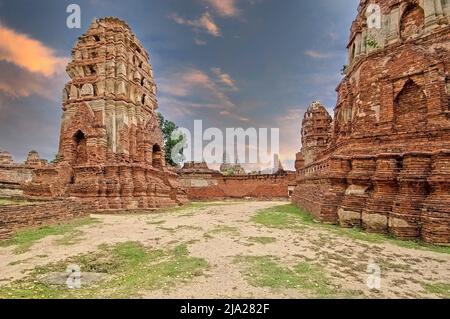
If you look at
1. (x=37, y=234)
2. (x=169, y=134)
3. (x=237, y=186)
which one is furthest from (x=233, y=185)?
(x=37, y=234)

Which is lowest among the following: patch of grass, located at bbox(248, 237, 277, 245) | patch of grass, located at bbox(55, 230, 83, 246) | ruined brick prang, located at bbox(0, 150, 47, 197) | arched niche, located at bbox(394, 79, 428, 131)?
patch of grass, located at bbox(248, 237, 277, 245)

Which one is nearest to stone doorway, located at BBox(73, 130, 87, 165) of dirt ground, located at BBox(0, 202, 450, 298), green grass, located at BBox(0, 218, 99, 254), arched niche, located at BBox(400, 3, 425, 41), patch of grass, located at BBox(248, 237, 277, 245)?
green grass, located at BBox(0, 218, 99, 254)

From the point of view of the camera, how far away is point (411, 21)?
1005cm

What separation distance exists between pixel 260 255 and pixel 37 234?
257 inches

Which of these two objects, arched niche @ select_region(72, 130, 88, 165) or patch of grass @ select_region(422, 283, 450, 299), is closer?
patch of grass @ select_region(422, 283, 450, 299)

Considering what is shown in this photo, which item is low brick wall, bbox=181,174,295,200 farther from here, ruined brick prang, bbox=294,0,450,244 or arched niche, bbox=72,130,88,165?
ruined brick prang, bbox=294,0,450,244

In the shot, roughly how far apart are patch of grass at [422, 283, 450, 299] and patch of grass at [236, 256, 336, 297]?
1.40m

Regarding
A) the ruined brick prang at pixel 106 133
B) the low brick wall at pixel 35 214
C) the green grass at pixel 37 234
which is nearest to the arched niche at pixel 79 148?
the ruined brick prang at pixel 106 133

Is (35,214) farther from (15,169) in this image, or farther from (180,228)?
(15,169)

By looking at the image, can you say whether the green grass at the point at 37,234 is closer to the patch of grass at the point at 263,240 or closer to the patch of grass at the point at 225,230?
the patch of grass at the point at 225,230

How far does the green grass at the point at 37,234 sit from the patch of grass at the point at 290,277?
5.17 metres

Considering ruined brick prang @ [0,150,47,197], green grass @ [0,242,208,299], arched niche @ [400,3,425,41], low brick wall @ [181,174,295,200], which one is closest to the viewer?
green grass @ [0,242,208,299]

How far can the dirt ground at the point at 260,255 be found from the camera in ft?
12.4

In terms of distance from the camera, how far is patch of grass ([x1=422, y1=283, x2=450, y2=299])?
3.73 metres
